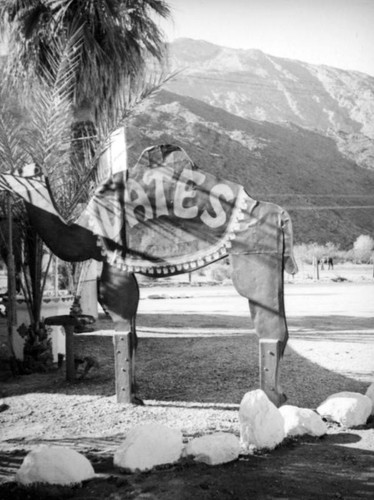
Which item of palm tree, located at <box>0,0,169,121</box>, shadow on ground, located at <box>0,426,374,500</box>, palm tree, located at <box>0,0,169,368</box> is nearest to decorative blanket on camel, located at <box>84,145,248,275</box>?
shadow on ground, located at <box>0,426,374,500</box>

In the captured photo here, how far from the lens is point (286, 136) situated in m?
73.5

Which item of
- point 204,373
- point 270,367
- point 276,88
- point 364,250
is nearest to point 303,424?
point 270,367

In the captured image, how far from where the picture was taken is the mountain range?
5100 centimetres

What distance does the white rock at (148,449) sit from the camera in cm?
321

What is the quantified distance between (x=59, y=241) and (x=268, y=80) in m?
119

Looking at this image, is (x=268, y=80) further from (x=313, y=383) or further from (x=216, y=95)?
(x=313, y=383)

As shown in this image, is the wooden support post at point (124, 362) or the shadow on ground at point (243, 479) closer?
the shadow on ground at point (243, 479)

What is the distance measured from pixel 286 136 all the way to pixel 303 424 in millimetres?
73032

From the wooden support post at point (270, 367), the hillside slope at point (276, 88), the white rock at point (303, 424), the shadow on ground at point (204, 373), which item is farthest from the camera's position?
the hillside slope at point (276, 88)

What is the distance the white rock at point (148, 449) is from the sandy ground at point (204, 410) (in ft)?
0.26

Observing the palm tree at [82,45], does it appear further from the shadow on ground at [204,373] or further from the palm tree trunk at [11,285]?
the shadow on ground at [204,373]

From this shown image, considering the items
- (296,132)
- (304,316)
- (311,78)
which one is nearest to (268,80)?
(311,78)

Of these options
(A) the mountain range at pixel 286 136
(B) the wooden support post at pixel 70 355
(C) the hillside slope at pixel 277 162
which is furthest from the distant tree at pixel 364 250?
(B) the wooden support post at pixel 70 355

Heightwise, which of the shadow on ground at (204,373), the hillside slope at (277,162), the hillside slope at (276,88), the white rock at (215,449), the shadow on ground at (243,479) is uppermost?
the hillside slope at (276,88)
